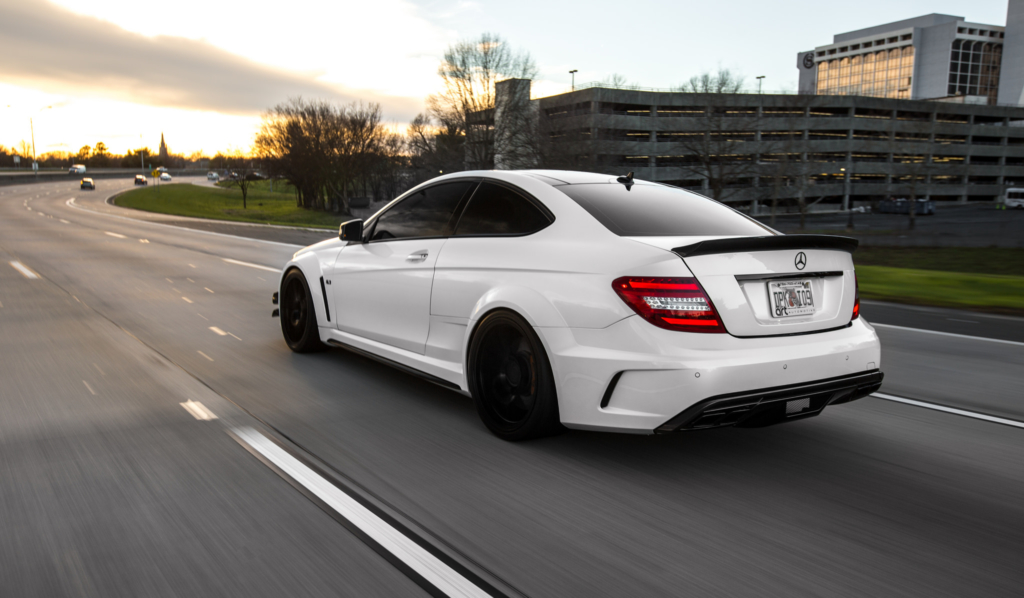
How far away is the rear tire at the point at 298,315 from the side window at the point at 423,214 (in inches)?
45.8

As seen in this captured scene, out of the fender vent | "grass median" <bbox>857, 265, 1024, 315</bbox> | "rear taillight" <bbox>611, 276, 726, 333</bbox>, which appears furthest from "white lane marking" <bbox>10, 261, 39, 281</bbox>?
"grass median" <bbox>857, 265, 1024, 315</bbox>

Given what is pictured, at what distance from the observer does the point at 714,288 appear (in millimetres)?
3707

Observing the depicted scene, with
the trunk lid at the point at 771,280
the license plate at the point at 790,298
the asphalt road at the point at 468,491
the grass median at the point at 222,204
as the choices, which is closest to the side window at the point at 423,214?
the asphalt road at the point at 468,491

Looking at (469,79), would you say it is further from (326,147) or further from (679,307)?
(679,307)

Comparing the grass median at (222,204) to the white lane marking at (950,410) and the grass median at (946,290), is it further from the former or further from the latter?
the white lane marking at (950,410)

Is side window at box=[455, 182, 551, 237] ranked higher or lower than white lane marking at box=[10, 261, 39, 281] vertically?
higher

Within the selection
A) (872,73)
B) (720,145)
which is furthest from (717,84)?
(872,73)

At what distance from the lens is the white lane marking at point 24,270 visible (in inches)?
515

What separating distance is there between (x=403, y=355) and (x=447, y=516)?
80.6 inches

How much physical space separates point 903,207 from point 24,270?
254ft

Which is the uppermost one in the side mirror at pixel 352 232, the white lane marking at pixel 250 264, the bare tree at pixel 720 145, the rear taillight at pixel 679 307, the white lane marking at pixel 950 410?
the bare tree at pixel 720 145

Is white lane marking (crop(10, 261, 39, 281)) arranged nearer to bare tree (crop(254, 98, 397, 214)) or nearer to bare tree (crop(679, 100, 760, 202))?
bare tree (crop(679, 100, 760, 202))

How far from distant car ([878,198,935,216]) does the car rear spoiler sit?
260 feet

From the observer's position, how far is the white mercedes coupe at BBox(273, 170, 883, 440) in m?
3.68
